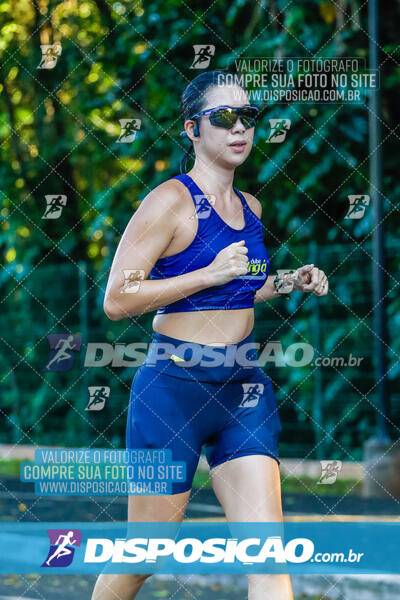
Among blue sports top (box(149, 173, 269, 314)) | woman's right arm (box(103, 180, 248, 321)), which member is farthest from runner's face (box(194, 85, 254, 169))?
woman's right arm (box(103, 180, 248, 321))

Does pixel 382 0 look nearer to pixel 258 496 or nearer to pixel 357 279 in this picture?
pixel 357 279

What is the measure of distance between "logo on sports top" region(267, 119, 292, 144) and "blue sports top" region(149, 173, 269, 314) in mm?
6888

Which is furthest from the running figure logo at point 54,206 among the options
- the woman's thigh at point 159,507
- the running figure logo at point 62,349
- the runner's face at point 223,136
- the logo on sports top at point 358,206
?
the woman's thigh at point 159,507

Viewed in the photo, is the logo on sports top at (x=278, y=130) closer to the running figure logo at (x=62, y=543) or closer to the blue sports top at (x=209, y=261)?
the running figure logo at (x=62, y=543)

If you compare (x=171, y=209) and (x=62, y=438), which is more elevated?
(x=171, y=209)

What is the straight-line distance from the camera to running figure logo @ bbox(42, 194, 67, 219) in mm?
14344

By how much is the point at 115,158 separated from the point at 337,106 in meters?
3.72

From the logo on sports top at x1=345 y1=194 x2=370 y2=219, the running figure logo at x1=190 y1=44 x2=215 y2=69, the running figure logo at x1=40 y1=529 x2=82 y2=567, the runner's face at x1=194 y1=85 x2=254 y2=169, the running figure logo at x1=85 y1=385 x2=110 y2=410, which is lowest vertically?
the running figure logo at x1=40 y1=529 x2=82 y2=567

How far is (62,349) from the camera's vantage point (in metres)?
13.6

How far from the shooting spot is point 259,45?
1197 centimetres

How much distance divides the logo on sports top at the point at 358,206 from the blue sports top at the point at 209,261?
6.79 metres

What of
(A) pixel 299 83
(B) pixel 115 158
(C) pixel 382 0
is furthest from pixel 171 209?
(B) pixel 115 158

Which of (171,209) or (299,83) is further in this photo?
(299,83)

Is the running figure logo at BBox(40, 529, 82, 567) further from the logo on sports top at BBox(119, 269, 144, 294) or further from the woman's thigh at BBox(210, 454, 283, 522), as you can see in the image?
the logo on sports top at BBox(119, 269, 144, 294)
